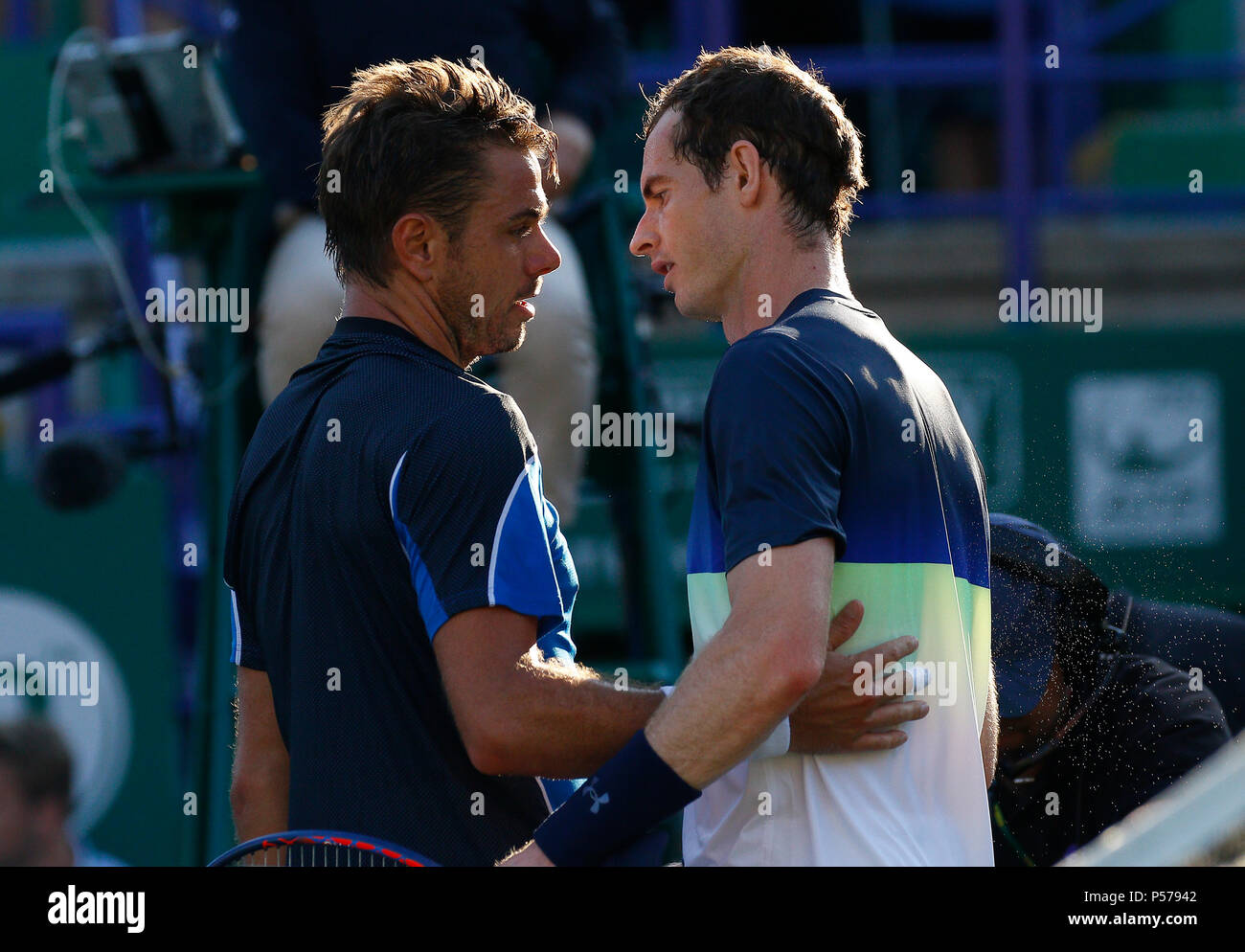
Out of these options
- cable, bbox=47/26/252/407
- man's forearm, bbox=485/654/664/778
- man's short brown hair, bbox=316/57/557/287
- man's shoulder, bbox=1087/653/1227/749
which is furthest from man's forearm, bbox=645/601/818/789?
cable, bbox=47/26/252/407

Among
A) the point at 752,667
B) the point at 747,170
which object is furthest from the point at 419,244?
the point at 752,667

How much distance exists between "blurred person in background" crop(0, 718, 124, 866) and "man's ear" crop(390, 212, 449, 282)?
1876 millimetres

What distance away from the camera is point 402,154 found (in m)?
2.16

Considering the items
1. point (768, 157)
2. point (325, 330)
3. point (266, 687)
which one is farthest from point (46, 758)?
point (768, 157)

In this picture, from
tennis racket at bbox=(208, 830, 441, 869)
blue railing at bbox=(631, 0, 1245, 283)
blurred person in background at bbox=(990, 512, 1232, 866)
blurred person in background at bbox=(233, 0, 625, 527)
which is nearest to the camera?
tennis racket at bbox=(208, 830, 441, 869)

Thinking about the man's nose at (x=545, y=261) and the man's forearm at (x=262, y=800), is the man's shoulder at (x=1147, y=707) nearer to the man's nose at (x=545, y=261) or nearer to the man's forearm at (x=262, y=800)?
the man's nose at (x=545, y=261)

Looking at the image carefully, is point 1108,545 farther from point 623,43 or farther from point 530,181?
point 530,181

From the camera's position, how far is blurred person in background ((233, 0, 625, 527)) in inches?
159

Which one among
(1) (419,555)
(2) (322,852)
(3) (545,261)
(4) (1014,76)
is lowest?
(2) (322,852)

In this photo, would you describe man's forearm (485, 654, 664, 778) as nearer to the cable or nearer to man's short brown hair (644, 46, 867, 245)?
man's short brown hair (644, 46, 867, 245)

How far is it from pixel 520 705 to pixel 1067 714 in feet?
4.19

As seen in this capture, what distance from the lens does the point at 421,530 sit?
198 centimetres

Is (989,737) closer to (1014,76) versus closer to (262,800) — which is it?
(262,800)

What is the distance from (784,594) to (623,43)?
308cm
